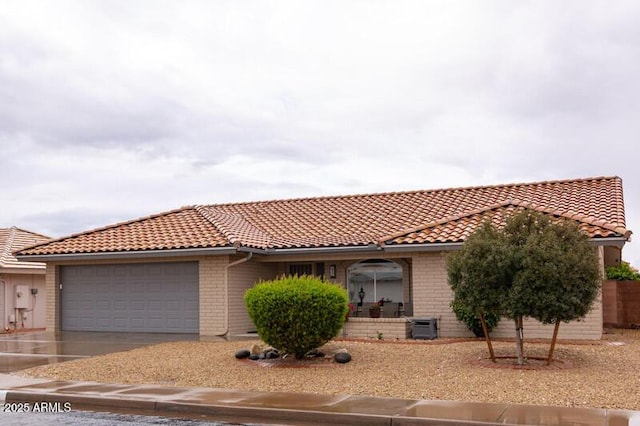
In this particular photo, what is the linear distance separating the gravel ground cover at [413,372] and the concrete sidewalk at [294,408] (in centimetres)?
59

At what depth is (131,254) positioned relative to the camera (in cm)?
2350

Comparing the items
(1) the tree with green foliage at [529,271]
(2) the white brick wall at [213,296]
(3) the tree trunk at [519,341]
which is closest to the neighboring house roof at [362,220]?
(2) the white brick wall at [213,296]

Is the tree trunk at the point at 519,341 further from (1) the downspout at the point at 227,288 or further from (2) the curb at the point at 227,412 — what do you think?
(1) the downspout at the point at 227,288

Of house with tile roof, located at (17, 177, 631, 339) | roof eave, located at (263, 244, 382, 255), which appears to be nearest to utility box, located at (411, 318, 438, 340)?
house with tile roof, located at (17, 177, 631, 339)

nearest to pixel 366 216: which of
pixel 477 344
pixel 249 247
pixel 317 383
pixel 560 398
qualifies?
pixel 249 247

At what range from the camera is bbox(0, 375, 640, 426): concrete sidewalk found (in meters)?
10.5

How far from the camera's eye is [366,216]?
26.9m

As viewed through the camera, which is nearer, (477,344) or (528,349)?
(528,349)

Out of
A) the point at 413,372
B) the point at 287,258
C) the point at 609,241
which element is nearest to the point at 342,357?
the point at 413,372

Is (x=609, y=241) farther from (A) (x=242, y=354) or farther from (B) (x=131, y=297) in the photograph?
(B) (x=131, y=297)

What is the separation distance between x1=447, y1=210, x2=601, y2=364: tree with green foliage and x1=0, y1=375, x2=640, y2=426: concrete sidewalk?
3.51 metres

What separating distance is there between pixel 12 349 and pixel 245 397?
11083 millimetres

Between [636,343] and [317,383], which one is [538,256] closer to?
[317,383]

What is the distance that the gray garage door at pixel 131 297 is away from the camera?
23.5m
